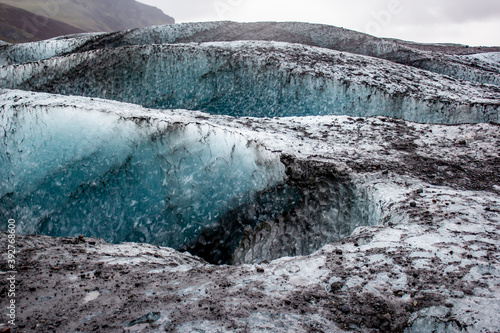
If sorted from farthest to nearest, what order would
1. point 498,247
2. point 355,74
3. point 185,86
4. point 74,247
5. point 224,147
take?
point 185,86, point 355,74, point 224,147, point 74,247, point 498,247

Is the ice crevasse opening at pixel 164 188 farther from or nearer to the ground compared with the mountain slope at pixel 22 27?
nearer to the ground

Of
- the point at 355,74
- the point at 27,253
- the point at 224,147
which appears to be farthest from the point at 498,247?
the point at 355,74

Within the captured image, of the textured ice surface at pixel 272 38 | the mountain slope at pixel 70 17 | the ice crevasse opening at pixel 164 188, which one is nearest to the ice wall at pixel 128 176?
the ice crevasse opening at pixel 164 188

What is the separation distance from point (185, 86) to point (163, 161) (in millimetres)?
4864

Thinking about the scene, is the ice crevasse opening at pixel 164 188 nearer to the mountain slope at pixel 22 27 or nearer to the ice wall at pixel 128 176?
the ice wall at pixel 128 176

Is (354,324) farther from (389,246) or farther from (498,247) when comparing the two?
(498,247)

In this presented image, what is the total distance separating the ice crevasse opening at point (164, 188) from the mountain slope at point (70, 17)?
30927 millimetres

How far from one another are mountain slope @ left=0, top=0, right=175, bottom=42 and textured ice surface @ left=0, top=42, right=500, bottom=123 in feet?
84.8

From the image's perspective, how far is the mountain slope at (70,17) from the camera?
1198 inches

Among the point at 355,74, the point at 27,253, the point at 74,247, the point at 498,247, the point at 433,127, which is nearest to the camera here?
the point at 498,247

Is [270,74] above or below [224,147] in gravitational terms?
above

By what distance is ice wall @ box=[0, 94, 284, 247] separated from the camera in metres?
4.27

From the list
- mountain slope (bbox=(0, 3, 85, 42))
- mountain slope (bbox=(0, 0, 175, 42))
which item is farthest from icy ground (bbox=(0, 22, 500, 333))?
mountain slope (bbox=(0, 0, 175, 42))

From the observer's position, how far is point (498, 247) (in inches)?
98.0
